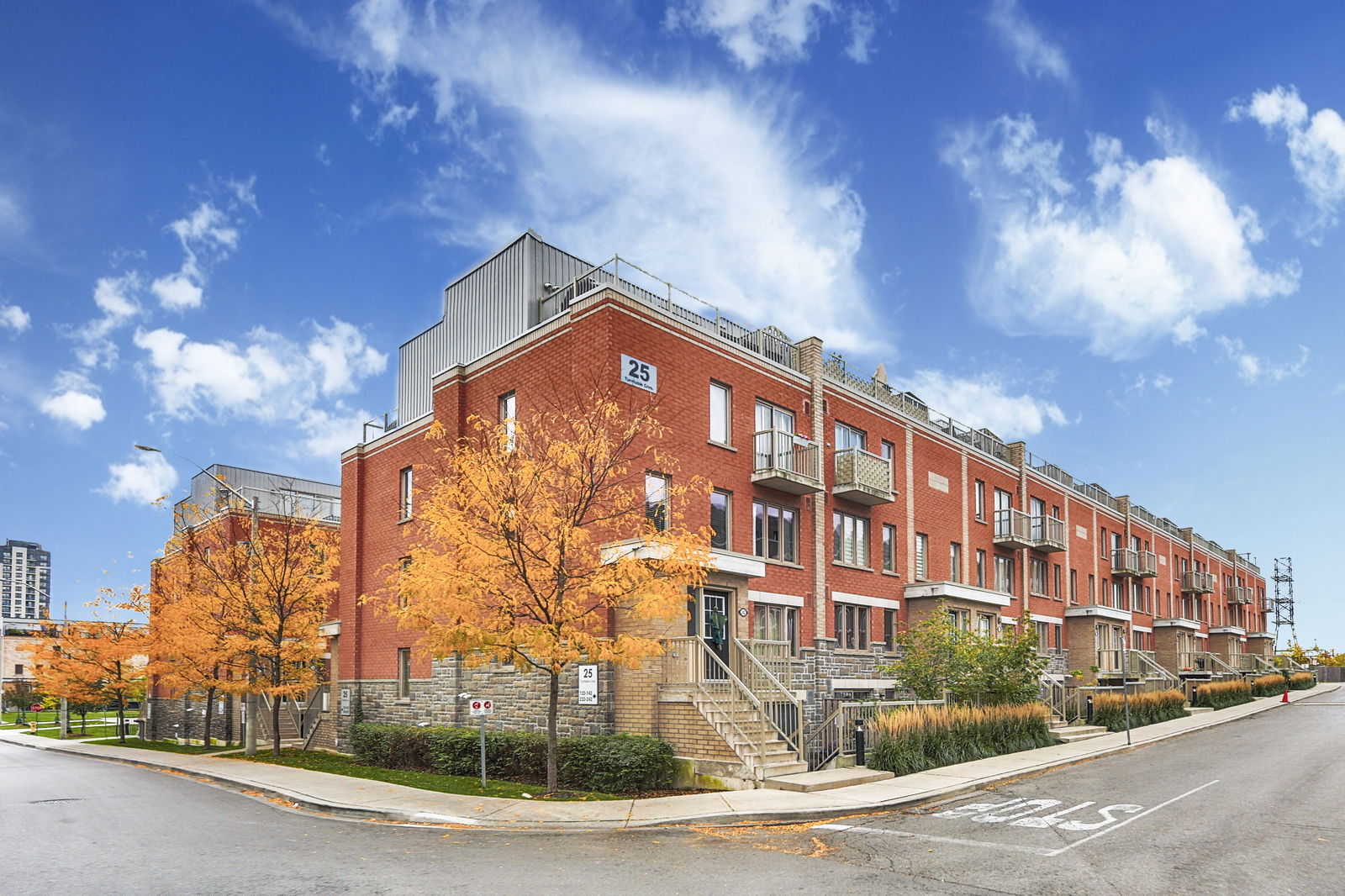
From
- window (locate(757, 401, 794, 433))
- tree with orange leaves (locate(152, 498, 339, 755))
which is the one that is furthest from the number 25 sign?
tree with orange leaves (locate(152, 498, 339, 755))

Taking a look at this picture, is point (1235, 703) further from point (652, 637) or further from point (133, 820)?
point (133, 820)

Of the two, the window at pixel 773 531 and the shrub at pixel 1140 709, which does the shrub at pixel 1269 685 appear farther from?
the window at pixel 773 531

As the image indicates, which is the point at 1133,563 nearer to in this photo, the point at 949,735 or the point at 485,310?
the point at 949,735

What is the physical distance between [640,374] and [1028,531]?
80.2 feet

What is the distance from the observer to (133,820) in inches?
644

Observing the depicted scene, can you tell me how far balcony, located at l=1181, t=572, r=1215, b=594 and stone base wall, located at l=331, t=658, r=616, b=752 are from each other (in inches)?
2191

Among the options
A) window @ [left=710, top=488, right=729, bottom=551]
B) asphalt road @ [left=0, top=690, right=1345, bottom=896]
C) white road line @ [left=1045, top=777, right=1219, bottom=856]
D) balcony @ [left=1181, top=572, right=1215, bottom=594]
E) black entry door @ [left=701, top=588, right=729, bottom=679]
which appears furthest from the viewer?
balcony @ [left=1181, top=572, right=1215, bottom=594]

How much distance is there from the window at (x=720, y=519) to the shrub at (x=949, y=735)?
631 centimetres

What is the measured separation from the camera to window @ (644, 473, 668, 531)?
22.4 metres

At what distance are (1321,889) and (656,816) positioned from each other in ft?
28.1

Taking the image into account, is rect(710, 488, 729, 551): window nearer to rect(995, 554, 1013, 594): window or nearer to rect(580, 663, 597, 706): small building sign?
rect(580, 663, 597, 706): small building sign

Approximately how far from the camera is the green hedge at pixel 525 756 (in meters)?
18.5

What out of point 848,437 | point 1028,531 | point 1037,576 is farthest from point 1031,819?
point 1037,576

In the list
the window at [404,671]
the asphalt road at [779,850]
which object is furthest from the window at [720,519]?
the window at [404,671]
